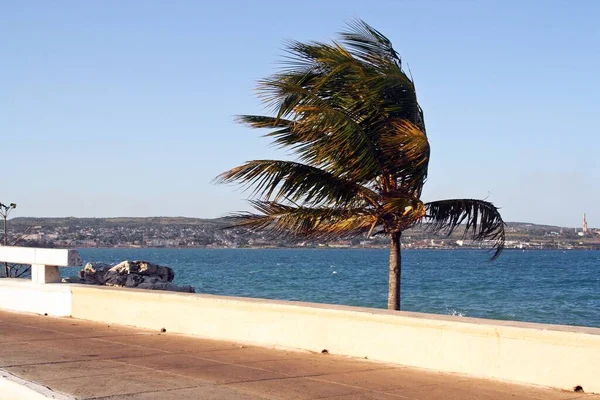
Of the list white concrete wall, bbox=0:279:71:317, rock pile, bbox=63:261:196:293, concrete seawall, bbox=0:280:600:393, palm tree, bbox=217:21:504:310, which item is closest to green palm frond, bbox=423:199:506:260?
palm tree, bbox=217:21:504:310

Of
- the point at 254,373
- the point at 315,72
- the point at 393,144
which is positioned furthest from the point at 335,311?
the point at 315,72

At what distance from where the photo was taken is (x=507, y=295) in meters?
55.6

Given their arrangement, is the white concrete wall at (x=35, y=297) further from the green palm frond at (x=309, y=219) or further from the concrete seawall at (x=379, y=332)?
the green palm frond at (x=309, y=219)

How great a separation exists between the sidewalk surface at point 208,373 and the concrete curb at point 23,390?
0.14 metres

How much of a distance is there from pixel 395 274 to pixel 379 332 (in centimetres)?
386

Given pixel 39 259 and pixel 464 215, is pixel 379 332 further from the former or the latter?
pixel 39 259

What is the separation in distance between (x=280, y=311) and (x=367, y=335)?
4.56ft

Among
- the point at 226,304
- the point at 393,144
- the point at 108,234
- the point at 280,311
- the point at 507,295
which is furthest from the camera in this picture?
the point at 108,234

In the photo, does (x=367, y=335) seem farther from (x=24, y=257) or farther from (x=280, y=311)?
(x=24, y=257)

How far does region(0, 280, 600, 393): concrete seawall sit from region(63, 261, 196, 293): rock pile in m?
8.33

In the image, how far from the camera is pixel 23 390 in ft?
27.6

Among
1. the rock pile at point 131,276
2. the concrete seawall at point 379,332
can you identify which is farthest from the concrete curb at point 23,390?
the rock pile at point 131,276

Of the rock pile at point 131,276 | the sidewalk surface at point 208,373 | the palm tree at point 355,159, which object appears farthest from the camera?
the rock pile at point 131,276

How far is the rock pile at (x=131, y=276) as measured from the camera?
2280 cm
